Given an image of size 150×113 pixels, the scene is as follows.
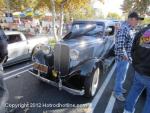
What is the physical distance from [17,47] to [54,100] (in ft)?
11.9

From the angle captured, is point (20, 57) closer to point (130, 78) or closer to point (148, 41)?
point (130, 78)

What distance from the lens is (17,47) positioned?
757 cm

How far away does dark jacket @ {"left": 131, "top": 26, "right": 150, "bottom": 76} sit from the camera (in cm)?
305

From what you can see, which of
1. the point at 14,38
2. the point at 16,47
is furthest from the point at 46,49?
the point at 14,38

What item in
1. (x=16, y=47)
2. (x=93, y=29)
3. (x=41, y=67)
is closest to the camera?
(x=41, y=67)

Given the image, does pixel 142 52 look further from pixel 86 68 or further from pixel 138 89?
pixel 86 68

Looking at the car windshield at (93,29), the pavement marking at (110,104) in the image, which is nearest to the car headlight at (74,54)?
the pavement marking at (110,104)

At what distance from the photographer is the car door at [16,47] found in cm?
728

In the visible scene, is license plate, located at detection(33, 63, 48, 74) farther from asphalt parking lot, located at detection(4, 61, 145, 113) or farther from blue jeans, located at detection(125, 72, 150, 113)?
blue jeans, located at detection(125, 72, 150, 113)

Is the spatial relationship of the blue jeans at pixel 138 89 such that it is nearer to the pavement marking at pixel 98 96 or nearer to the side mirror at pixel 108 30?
the pavement marking at pixel 98 96

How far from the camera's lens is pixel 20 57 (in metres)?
7.88

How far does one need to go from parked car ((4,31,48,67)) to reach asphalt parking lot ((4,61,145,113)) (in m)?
1.53

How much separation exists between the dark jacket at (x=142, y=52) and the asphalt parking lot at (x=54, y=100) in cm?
146

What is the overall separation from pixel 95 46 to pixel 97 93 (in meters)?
1.30
